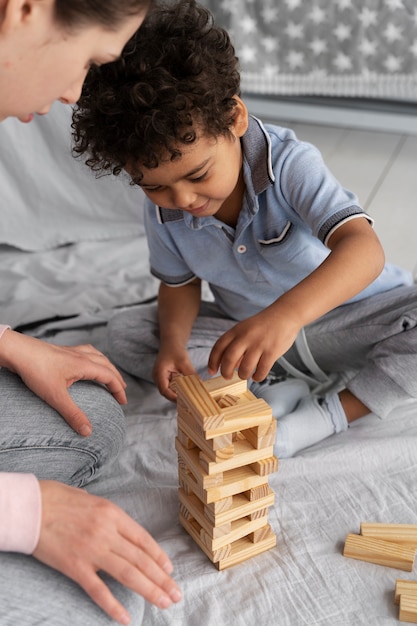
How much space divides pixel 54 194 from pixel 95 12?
3.35 feet

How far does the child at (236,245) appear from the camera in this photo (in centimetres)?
102

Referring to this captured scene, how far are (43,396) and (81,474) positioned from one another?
0.14 m

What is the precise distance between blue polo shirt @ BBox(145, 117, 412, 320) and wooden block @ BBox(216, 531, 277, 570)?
1.38 ft

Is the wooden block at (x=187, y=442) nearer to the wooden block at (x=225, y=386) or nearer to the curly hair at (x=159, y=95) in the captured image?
the wooden block at (x=225, y=386)

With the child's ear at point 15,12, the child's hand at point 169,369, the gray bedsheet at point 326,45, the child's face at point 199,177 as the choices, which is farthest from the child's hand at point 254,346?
the gray bedsheet at point 326,45

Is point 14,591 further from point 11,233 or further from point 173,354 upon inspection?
point 11,233

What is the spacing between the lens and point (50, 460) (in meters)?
1.07

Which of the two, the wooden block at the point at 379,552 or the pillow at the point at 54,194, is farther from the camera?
the pillow at the point at 54,194

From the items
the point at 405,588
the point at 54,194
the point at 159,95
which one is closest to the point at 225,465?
the point at 405,588

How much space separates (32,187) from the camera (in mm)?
1771

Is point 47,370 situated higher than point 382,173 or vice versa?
point 47,370

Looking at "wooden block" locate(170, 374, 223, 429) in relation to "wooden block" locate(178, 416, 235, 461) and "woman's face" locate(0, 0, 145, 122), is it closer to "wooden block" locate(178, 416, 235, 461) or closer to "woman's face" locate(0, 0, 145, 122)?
"wooden block" locate(178, 416, 235, 461)

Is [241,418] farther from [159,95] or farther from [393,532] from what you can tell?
[159,95]

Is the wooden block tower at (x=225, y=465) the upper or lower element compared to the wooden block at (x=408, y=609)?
upper
